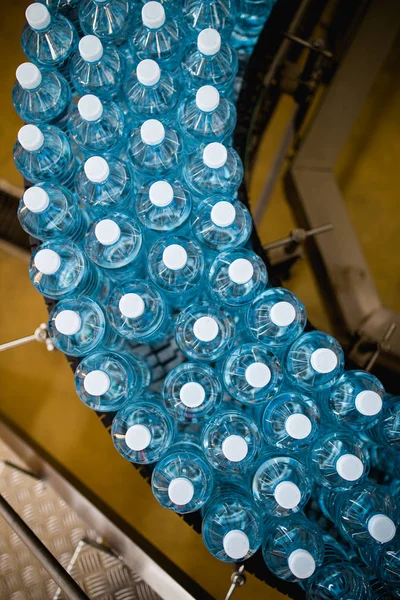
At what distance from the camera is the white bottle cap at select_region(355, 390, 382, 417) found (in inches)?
42.5

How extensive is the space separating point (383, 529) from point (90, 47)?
1.41m

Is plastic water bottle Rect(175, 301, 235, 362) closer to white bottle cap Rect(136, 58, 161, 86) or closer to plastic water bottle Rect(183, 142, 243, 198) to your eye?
plastic water bottle Rect(183, 142, 243, 198)

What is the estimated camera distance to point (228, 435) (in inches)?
44.6

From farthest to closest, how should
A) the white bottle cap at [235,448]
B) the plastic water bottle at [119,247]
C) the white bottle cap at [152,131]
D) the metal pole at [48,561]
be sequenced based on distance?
the plastic water bottle at [119,247] → the white bottle cap at [152,131] → the white bottle cap at [235,448] → the metal pole at [48,561]

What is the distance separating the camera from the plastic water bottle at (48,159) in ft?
4.05

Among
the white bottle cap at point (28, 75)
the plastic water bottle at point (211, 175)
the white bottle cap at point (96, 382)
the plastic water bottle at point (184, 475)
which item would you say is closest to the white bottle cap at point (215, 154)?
the plastic water bottle at point (211, 175)

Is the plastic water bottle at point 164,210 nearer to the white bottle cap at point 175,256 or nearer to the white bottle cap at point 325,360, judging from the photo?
the white bottle cap at point 175,256

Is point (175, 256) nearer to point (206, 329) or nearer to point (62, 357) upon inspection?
point (206, 329)

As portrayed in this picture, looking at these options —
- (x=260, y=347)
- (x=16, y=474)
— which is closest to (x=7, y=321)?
(x=16, y=474)

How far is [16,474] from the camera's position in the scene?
73.1 inches

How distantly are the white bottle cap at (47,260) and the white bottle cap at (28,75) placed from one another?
1.50ft

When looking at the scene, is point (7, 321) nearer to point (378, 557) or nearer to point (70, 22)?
point (70, 22)

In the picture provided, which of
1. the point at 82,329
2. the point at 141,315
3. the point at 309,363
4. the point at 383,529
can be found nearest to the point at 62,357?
the point at 82,329

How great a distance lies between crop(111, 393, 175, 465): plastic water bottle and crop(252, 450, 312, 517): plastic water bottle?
27 centimetres
